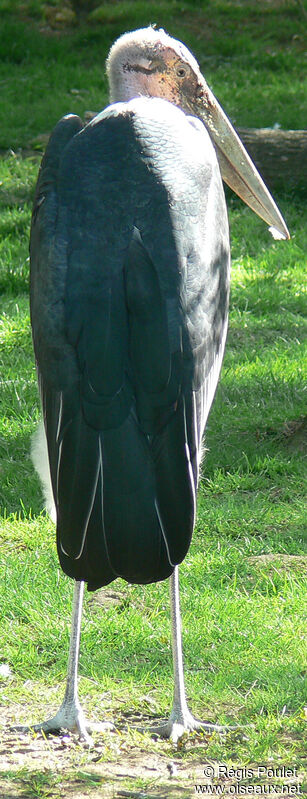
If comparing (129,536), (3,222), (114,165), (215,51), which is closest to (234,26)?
(215,51)

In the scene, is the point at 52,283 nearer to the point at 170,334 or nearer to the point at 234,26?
the point at 170,334

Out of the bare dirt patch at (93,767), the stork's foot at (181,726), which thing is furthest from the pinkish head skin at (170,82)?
the bare dirt patch at (93,767)

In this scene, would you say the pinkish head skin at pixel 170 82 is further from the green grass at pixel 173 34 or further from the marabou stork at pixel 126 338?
the green grass at pixel 173 34

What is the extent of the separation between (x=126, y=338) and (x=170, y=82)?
1.50 meters

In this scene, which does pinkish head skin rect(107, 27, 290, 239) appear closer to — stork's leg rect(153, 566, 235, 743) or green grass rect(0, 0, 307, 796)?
green grass rect(0, 0, 307, 796)

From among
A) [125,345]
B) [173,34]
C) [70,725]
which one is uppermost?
[125,345]

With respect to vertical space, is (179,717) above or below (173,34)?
above

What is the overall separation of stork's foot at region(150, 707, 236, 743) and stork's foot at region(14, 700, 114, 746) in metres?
0.15

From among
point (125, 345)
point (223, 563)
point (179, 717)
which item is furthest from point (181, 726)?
point (125, 345)

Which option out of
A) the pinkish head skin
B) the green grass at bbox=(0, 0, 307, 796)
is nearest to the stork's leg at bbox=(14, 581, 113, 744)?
the green grass at bbox=(0, 0, 307, 796)

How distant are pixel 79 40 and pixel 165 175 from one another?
906 centimetres

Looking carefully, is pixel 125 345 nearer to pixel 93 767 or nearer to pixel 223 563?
pixel 93 767

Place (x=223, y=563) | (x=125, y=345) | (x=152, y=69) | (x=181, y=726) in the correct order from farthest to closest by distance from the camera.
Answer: (x=223, y=563) < (x=152, y=69) < (x=181, y=726) < (x=125, y=345)

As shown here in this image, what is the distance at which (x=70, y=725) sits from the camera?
10.3 ft
